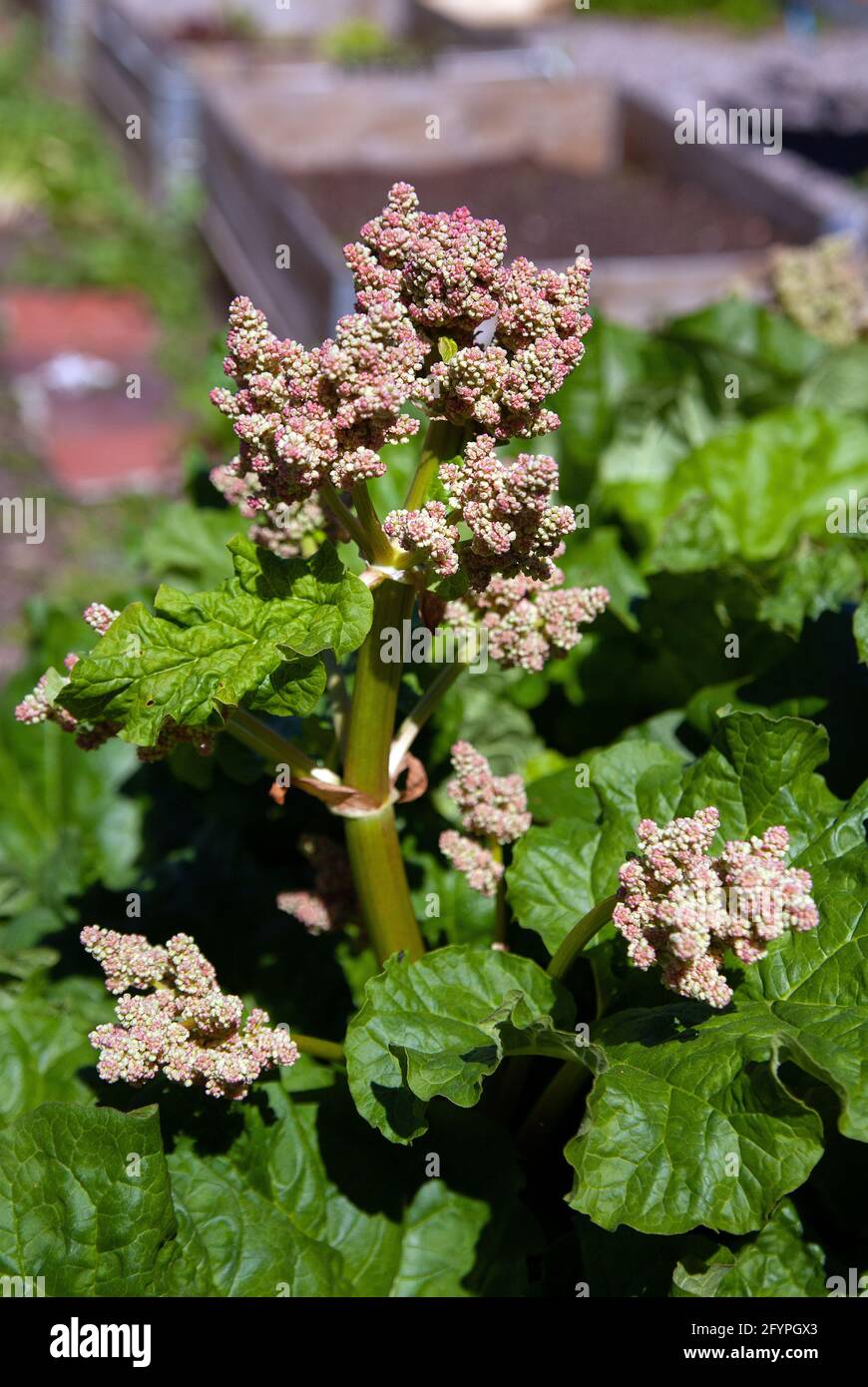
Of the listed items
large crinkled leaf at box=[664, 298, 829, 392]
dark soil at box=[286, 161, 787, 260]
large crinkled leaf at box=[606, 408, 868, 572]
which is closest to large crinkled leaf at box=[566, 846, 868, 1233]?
large crinkled leaf at box=[606, 408, 868, 572]

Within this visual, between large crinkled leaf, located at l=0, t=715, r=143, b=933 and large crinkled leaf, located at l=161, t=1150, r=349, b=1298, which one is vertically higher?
large crinkled leaf, located at l=0, t=715, r=143, b=933

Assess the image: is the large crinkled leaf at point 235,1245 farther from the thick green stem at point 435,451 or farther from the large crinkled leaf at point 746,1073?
the thick green stem at point 435,451

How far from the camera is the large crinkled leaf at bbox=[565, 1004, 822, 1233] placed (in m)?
1.52

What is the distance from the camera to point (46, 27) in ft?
44.0

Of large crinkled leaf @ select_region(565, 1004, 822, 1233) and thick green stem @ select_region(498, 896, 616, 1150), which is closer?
large crinkled leaf @ select_region(565, 1004, 822, 1233)

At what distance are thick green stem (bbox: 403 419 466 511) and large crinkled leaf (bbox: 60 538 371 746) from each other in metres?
0.14

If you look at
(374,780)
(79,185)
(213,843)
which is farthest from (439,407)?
(79,185)

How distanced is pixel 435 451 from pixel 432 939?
836 mm

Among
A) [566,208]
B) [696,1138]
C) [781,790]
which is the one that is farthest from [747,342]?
[566,208]

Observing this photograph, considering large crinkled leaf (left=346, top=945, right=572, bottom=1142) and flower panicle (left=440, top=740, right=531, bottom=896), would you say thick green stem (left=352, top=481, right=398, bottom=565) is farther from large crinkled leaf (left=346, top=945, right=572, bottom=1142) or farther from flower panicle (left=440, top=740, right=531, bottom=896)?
large crinkled leaf (left=346, top=945, right=572, bottom=1142)

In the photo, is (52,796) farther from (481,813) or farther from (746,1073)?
(746,1073)

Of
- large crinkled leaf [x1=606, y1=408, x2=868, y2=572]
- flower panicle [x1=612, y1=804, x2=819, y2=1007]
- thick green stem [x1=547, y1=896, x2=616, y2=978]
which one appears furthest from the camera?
large crinkled leaf [x1=606, y1=408, x2=868, y2=572]

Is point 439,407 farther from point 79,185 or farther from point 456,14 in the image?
point 456,14
